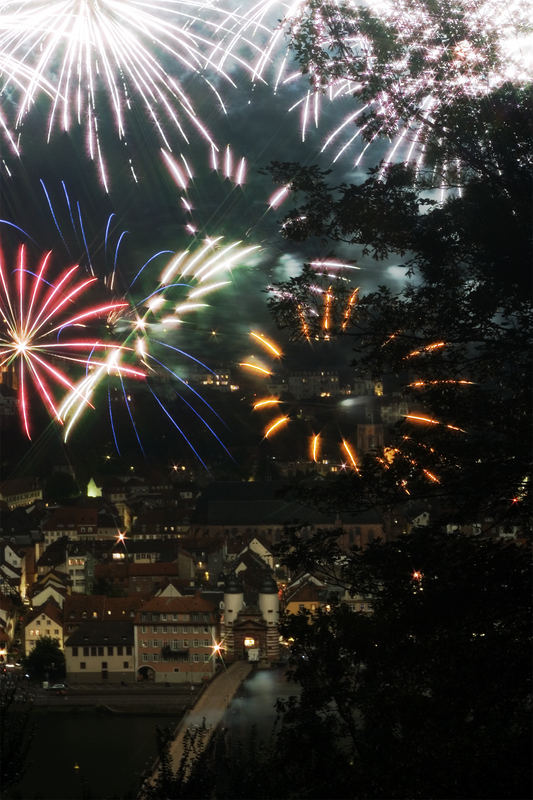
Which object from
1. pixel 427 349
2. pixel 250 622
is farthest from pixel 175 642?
pixel 427 349

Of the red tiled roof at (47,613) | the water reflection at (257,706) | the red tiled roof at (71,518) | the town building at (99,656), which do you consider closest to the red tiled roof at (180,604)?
the town building at (99,656)

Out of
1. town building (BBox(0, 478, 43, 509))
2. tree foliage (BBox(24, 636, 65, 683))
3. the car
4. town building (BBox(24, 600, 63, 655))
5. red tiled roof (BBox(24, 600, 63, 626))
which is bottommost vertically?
the car

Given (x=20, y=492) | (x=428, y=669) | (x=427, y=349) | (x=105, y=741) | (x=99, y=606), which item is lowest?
(x=428, y=669)

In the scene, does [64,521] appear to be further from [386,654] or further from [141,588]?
[386,654]

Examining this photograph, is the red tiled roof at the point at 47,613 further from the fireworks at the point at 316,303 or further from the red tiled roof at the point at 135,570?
the fireworks at the point at 316,303

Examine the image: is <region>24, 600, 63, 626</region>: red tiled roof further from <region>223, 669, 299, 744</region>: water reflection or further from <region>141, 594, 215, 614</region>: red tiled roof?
<region>223, 669, 299, 744</region>: water reflection

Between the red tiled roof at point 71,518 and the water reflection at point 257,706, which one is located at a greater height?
the red tiled roof at point 71,518

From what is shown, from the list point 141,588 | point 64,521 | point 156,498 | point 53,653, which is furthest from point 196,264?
point 156,498

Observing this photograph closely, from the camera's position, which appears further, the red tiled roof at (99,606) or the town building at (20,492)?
the town building at (20,492)

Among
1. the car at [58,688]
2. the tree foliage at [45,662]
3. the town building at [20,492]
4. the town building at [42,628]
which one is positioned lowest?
the car at [58,688]

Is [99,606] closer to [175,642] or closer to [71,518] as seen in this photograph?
[175,642]

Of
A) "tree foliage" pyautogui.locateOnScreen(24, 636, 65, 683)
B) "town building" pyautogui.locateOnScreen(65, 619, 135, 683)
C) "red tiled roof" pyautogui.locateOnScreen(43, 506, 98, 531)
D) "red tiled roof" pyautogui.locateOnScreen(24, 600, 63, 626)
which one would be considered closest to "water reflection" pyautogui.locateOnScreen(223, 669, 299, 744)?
"town building" pyautogui.locateOnScreen(65, 619, 135, 683)
